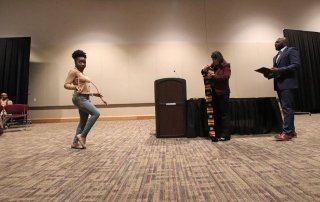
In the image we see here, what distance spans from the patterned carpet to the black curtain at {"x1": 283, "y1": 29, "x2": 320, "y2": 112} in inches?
240

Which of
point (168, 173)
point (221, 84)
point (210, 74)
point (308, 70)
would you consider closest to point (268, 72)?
point (221, 84)

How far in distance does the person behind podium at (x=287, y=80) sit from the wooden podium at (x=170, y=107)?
139 cm

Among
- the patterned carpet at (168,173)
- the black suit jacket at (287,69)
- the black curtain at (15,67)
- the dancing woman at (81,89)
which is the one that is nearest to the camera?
the patterned carpet at (168,173)

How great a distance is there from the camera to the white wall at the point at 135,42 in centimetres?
834

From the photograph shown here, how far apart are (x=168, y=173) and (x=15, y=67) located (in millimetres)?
7780

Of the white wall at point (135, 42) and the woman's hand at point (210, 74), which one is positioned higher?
the white wall at point (135, 42)

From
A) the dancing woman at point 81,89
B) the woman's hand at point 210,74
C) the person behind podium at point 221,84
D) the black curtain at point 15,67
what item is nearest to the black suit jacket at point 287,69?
the person behind podium at point 221,84

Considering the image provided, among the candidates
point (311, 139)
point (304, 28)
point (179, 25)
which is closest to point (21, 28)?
point (179, 25)

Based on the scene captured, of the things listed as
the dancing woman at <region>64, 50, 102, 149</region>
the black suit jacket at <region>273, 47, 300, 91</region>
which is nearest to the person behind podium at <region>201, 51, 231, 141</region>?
the black suit jacket at <region>273, 47, 300, 91</region>

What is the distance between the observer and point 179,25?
8.53 metres

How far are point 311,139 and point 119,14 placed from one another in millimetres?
6911

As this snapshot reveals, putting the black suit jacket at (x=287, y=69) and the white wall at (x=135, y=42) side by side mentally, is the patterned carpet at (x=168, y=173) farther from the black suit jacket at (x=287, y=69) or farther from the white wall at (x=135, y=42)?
the white wall at (x=135, y=42)

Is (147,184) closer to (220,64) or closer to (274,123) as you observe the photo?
(220,64)

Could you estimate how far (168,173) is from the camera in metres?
2.10
